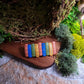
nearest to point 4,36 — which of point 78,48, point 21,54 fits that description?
point 21,54

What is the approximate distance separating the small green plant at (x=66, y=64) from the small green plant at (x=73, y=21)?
0.97 m

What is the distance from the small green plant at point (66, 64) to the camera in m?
2.10

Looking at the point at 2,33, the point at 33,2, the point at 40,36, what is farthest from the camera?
the point at 40,36

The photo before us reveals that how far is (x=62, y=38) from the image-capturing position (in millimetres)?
2412

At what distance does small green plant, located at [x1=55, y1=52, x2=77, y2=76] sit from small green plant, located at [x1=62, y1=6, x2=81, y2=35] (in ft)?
3.19

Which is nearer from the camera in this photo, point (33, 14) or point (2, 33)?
point (33, 14)

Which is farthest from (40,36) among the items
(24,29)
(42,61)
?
(42,61)

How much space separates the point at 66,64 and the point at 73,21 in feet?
4.93

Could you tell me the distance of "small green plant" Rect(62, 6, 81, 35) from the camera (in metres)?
2.80

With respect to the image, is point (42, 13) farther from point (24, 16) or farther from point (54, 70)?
point (54, 70)

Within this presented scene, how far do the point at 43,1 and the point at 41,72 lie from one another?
4.98 ft

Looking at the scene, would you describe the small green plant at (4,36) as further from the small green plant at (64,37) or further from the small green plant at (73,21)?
the small green plant at (73,21)

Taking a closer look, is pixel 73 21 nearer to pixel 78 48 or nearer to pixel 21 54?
pixel 78 48

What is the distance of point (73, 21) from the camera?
115 inches
